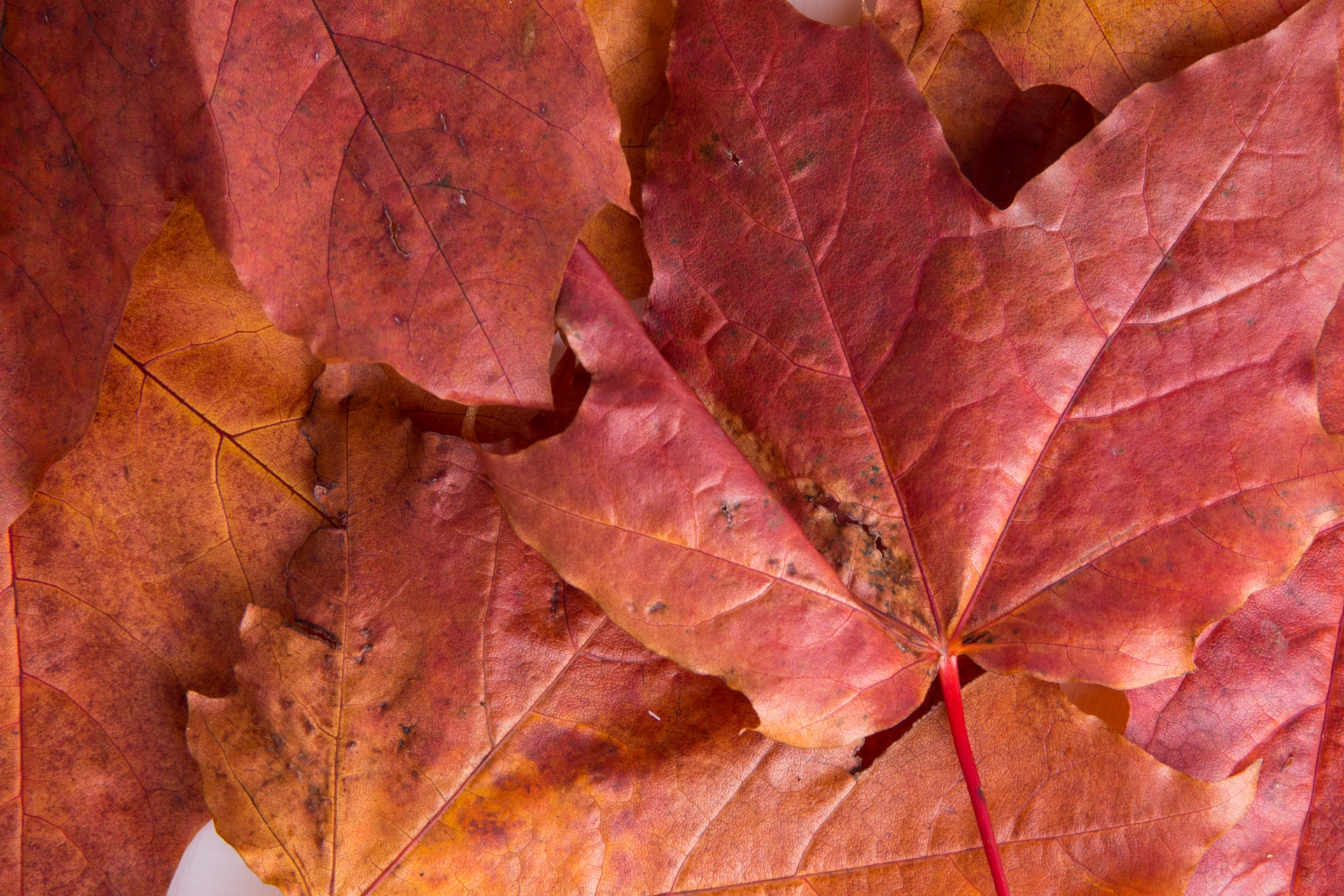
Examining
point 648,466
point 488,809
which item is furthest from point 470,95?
point 488,809

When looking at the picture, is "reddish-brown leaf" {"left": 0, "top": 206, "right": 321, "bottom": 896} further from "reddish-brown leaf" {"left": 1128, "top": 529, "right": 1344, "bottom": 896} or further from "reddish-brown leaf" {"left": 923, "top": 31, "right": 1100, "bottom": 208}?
"reddish-brown leaf" {"left": 1128, "top": 529, "right": 1344, "bottom": 896}

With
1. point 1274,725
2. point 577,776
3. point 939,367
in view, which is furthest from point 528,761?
point 1274,725

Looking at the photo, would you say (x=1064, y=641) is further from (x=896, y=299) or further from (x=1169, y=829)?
(x=896, y=299)

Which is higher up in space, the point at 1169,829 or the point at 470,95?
the point at 470,95

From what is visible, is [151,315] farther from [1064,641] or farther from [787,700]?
[1064,641]

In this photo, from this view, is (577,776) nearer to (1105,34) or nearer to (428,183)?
(428,183)

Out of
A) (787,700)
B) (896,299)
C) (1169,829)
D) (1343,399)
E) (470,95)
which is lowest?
(1169,829)

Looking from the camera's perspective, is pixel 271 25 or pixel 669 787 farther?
pixel 669 787

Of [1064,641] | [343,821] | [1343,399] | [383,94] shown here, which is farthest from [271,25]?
[1343,399]
